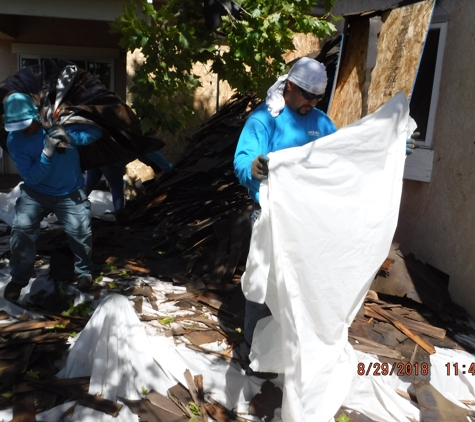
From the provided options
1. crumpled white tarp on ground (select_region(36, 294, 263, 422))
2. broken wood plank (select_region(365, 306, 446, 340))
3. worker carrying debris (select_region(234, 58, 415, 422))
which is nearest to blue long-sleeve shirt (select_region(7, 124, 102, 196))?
crumpled white tarp on ground (select_region(36, 294, 263, 422))

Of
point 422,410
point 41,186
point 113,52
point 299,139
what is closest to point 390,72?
point 299,139

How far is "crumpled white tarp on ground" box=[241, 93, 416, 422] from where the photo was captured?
2.93 m

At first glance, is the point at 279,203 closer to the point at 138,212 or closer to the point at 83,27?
the point at 138,212

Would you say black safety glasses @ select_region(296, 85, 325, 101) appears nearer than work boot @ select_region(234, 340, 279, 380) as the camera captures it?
Yes

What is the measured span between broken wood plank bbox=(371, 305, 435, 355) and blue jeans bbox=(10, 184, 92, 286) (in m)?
2.89

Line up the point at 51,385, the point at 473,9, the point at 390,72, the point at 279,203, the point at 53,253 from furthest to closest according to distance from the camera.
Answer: the point at 53,253 < the point at 473,9 < the point at 390,72 < the point at 51,385 < the point at 279,203

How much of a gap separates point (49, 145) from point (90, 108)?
72 cm

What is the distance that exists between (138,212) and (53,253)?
69.2 inches

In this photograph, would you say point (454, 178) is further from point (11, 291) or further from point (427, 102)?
point (11, 291)

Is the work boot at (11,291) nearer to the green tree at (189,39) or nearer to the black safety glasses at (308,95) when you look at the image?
the green tree at (189,39)

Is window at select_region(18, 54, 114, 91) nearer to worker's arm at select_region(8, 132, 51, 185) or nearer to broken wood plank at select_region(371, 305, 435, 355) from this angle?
worker's arm at select_region(8, 132, 51, 185)

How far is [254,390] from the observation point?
138 inches
